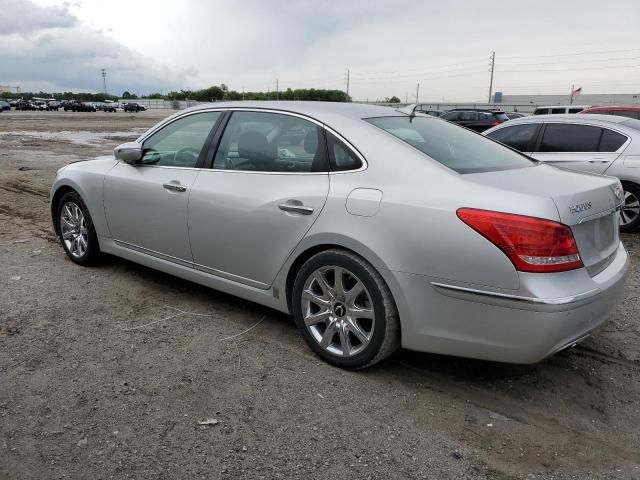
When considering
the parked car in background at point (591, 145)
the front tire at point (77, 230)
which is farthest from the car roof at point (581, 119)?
the front tire at point (77, 230)

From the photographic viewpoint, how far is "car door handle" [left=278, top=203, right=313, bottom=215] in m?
3.47

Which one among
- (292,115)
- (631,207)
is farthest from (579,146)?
(292,115)

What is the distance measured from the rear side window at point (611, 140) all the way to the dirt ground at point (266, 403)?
11.4 feet

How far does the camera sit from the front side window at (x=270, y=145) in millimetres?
3674

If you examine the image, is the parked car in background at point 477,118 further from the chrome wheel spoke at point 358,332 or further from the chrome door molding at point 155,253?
the chrome wheel spoke at point 358,332

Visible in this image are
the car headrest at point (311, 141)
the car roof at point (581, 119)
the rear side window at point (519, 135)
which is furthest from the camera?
the rear side window at point (519, 135)

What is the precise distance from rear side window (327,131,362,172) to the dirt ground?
126cm

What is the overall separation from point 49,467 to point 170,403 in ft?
2.27

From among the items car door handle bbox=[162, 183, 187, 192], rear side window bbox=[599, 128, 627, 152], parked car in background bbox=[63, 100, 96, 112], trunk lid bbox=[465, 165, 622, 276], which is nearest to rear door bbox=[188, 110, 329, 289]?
car door handle bbox=[162, 183, 187, 192]

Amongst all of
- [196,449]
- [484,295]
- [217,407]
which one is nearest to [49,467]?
[196,449]

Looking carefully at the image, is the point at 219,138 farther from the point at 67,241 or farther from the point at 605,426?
the point at 605,426

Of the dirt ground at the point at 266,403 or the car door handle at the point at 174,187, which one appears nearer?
the dirt ground at the point at 266,403

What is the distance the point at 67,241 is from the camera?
222 inches

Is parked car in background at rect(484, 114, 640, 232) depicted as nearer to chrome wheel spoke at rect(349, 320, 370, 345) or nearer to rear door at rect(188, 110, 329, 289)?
rear door at rect(188, 110, 329, 289)
